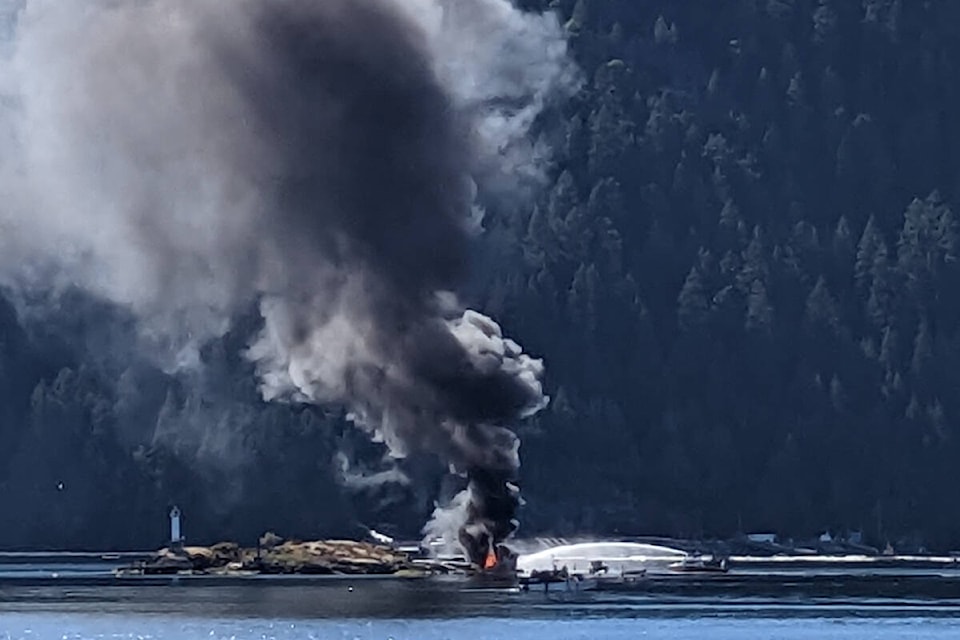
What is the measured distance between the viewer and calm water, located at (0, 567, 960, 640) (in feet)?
426

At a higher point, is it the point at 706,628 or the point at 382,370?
the point at 382,370

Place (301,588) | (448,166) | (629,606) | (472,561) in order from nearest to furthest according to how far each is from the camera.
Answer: (448,166) → (629,606) → (472,561) → (301,588)

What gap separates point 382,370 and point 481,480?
576 inches

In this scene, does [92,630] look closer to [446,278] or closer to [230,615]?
[230,615]

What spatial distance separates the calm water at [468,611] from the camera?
130 m

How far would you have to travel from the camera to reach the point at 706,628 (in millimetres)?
133375

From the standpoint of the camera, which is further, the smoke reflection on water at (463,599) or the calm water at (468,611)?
the smoke reflection on water at (463,599)

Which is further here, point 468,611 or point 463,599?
point 463,599

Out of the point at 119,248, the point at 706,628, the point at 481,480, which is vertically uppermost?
the point at 119,248

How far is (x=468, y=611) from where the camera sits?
464ft

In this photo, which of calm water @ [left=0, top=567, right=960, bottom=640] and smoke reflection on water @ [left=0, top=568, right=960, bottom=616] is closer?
calm water @ [left=0, top=567, right=960, bottom=640]

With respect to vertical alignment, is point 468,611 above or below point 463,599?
below

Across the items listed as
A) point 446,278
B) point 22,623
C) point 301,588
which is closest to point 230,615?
point 22,623

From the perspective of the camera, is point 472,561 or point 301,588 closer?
point 472,561
